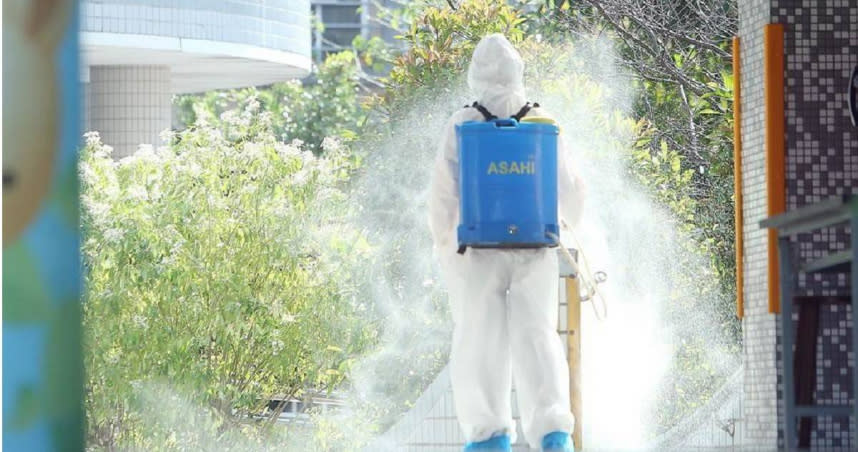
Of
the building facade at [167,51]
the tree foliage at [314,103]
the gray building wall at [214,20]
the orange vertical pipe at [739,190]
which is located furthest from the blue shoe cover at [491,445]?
the tree foliage at [314,103]

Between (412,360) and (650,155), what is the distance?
2313 millimetres

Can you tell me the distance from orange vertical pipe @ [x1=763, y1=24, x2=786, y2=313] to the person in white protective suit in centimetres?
81

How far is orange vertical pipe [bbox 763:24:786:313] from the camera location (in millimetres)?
5719

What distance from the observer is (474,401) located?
5.39 metres

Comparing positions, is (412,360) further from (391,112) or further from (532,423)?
(532,423)

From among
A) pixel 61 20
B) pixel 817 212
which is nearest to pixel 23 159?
pixel 61 20

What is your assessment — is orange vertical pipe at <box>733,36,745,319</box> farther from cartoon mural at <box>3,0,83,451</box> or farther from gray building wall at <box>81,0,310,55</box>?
gray building wall at <box>81,0,310,55</box>

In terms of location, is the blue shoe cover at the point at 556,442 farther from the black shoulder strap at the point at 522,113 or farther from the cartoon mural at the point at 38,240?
the cartoon mural at the point at 38,240

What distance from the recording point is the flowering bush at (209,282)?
1141 centimetres

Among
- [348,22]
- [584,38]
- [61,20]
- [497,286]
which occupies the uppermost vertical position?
[348,22]

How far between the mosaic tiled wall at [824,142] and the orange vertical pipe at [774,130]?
2 centimetres

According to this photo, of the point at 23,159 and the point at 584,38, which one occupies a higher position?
the point at 584,38

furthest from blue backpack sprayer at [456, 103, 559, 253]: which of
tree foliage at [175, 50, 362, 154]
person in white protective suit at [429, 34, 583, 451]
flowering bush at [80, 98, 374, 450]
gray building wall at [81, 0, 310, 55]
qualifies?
tree foliage at [175, 50, 362, 154]

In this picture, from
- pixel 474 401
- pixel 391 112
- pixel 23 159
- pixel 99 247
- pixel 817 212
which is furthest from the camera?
pixel 391 112
